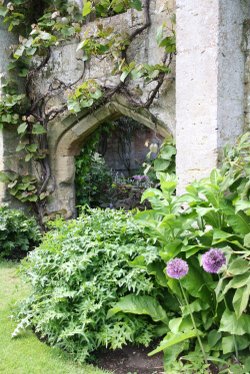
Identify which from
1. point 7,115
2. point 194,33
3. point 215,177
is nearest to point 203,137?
point 215,177

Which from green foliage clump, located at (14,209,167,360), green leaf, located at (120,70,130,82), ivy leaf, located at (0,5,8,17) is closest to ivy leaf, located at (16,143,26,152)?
ivy leaf, located at (0,5,8,17)

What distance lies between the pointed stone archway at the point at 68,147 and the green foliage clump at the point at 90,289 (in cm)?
222

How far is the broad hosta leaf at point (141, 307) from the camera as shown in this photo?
2605 millimetres

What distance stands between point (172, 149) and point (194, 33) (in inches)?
43.5

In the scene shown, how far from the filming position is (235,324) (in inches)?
90.5

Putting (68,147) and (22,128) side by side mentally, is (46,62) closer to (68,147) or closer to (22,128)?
(22,128)

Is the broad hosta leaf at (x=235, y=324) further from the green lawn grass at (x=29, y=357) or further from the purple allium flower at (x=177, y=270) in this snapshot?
the green lawn grass at (x=29, y=357)

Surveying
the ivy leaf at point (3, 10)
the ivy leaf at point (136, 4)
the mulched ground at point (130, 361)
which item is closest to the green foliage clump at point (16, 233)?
the ivy leaf at point (3, 10)

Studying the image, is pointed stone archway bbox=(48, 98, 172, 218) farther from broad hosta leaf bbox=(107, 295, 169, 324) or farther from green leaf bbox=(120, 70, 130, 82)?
broad hosta leaf bbox=(107, 295, 169, 324)

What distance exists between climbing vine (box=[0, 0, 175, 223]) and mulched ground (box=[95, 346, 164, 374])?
2.55m

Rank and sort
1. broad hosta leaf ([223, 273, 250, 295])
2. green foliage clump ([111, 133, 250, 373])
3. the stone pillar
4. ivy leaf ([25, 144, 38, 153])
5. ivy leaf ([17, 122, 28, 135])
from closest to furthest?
broad hosta leaf ([223, 273, 250, 295])
green foliage clump ([111, 133, 250, 373])
the stone pillar
ivy leaf ([17, 122, 28, 135])
ivy leaf ([25, 144, 38, 153])

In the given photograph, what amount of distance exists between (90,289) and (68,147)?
9.71 ft

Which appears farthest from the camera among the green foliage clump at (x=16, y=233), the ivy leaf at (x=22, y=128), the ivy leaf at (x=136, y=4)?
the ivy leaf at (x=22, y=128)

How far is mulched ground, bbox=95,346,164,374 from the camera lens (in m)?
2.53
